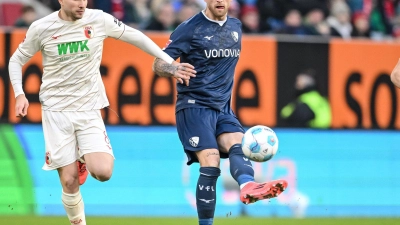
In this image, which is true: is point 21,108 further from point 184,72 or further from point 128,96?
point 128,96

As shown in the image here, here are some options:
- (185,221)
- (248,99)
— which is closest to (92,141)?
(185,221)

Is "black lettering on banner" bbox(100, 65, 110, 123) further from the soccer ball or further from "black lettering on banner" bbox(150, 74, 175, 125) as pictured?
the soccer ball

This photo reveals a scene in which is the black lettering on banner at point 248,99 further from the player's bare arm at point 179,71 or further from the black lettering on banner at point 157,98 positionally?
the player's bare arm at point 179,71

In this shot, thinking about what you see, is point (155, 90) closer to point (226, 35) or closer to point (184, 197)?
point (184, 197)

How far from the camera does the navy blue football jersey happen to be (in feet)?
30.2

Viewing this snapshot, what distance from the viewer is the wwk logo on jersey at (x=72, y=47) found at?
29.3 ft

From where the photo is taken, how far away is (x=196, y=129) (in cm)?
911

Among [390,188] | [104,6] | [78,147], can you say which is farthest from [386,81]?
[78,147]

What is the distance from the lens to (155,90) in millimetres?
13148

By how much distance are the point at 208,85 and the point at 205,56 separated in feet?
0.96


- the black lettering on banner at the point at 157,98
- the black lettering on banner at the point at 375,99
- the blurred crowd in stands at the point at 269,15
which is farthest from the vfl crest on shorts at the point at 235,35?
the black lettering on banner at the point at 375,99

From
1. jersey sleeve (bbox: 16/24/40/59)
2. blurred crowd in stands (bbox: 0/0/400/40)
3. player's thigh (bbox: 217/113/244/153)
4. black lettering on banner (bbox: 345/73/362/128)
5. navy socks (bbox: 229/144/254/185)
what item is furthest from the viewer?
blurred crowd in stands (bbox: 0/0/400/40)

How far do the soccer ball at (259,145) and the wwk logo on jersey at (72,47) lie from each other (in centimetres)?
181

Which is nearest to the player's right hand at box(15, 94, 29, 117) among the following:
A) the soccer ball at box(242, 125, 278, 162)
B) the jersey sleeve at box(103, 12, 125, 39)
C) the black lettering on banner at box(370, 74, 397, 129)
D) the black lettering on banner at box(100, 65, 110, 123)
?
the jersey sleeve at box(103, 12, 125, 39)
